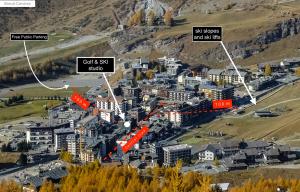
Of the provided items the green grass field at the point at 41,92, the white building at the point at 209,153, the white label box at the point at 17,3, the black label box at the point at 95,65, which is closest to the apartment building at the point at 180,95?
the green grass field at the point at 41,92

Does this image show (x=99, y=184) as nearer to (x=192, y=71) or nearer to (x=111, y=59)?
(x=111, y=59)

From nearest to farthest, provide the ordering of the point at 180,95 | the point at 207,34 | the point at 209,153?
the point at 207,34
the point at 209,153
the point at 180,95

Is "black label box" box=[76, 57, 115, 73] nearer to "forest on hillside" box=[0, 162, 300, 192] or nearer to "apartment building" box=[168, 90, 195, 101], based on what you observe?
"forest on hillside" box=[0, 162, 300, 192]

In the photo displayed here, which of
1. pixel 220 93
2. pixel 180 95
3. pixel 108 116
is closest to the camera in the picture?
pixel 108 116

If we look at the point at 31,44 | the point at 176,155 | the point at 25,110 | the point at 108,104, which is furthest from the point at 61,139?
the point at 31,44

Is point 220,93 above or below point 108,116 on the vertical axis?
above

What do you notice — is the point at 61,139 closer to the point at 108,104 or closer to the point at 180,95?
the point at 108,104

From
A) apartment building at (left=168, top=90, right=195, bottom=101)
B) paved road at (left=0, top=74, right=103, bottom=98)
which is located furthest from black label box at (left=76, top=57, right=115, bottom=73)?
paved road at (left=0, top=74, right=103, bottom=98)
